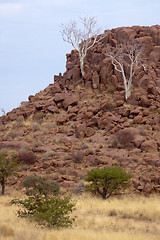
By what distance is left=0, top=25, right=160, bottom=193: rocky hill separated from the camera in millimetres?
19484

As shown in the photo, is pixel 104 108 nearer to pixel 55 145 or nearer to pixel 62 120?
pixel 62 120

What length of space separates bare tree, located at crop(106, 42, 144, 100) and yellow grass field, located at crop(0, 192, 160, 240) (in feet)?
50.9

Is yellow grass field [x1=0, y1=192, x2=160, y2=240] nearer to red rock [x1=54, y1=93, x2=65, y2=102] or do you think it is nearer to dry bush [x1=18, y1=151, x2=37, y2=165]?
dry bush [x1=18, y1=151, x2=37, y2=165]

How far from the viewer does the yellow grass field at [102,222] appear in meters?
7.73

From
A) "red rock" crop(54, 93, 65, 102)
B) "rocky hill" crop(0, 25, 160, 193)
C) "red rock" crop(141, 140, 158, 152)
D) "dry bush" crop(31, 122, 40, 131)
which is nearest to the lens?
"rocky hill" crop(0, 25, 160, 193)

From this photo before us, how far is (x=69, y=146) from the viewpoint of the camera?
74.7ft

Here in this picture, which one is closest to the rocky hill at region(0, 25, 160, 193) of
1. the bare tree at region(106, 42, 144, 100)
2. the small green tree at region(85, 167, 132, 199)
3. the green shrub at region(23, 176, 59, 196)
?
A: the bare tree at region(106, 42, 144, 100)

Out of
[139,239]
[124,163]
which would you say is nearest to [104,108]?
[124,163]

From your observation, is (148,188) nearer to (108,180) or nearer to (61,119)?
(108,180)

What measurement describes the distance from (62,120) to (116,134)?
6462 mm

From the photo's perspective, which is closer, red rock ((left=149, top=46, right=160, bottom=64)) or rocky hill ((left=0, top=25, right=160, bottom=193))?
rocky hill ((left=0, top=25, right=160, bottom=193))

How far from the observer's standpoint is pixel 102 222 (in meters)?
10.4

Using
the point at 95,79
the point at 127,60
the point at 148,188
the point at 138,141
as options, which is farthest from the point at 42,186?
the point at 127,60

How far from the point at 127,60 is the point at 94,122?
30.3ft
